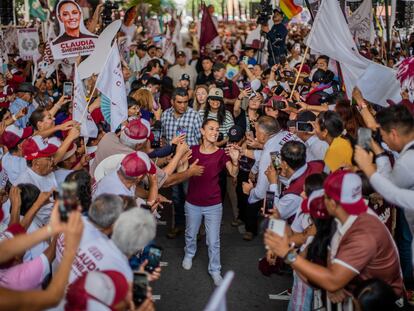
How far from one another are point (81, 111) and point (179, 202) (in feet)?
6.06

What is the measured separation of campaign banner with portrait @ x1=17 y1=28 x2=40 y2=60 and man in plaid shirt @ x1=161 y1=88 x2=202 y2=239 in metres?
5.98

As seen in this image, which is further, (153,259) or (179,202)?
(179,202)

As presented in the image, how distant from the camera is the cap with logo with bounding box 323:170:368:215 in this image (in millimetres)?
3416

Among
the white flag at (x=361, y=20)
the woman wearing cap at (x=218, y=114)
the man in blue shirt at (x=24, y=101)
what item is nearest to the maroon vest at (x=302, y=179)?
the woman wearing cap at (x=218, y=114)

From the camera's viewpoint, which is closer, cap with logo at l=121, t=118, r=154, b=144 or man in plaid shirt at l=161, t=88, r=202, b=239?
cap with logo at l=121, t=118, r=154, b=144

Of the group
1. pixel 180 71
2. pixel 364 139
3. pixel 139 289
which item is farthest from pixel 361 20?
pixel 139 289

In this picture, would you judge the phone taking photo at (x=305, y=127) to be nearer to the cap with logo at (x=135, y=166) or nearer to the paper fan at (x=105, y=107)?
the cap with logo at (x=135, y=166)

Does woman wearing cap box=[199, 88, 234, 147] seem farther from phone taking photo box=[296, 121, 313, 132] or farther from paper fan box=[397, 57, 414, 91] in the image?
paper fan box=[397, 57, 414, 91]

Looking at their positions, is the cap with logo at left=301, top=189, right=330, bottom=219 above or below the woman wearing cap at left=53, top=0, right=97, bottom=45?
below

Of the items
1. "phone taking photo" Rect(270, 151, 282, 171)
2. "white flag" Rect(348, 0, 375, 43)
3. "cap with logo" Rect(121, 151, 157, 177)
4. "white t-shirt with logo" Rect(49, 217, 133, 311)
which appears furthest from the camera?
"white flag" Rect(348, 0, 375, 43)

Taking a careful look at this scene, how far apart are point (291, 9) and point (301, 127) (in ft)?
21.9

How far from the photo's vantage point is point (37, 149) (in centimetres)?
491

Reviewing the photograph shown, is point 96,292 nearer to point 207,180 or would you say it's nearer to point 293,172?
point 293,172

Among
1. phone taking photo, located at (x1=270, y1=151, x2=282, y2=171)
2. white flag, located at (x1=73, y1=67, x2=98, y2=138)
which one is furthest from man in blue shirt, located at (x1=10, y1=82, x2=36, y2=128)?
phone taking photo, located at (x1=270, y1=151, x2=282, y2=171)
